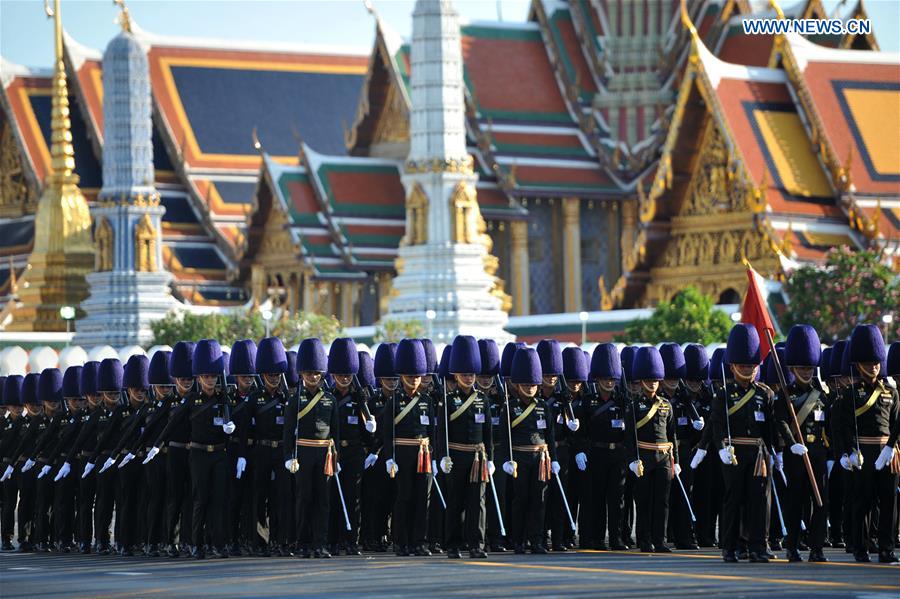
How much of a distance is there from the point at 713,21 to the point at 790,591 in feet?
134

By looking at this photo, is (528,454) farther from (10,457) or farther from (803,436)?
(10,457)

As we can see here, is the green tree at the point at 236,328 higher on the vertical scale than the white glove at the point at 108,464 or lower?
higher

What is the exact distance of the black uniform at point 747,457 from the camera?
17.6 meters

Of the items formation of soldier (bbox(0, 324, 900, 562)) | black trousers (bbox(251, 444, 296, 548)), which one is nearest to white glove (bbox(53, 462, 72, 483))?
formation of soldier (bbox(0, 324, 900, 562))

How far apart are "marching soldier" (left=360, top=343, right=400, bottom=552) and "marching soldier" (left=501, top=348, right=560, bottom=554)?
1.06 m

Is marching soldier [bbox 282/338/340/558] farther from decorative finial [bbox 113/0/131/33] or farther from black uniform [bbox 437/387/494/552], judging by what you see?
decorative finial [bbox 113/0/131/33]

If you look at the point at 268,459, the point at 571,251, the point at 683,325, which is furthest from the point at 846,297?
the point at 268,459

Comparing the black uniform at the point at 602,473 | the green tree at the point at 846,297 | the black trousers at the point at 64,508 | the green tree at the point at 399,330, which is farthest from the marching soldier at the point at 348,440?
the green tree at the point at 399,330

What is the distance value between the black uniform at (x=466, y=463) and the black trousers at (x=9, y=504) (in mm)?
5936

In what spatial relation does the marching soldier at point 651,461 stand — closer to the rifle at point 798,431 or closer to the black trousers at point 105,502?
the rifle at point 798,431

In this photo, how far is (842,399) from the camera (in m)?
17.8

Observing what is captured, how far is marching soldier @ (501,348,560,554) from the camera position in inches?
767

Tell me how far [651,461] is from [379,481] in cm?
226

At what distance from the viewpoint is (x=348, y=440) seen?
20047mm
